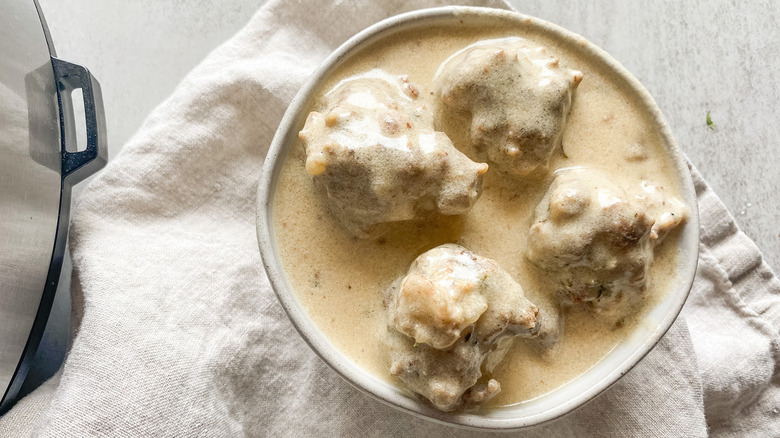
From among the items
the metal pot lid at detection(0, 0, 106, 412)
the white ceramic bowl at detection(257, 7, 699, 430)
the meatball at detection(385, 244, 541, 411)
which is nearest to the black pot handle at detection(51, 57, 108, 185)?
the metal pot lid at detection(0, 0, 106, 412)

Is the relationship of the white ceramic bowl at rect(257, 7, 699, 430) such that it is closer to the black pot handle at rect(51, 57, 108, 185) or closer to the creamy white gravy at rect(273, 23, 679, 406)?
the creamy white gravy at rect(273, 23, 679, 406)

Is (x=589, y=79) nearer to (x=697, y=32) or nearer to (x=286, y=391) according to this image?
(x=697, y=32)

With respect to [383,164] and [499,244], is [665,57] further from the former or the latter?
[383,164]

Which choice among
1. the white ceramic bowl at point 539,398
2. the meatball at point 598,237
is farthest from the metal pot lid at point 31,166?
the meatball at point 598,237

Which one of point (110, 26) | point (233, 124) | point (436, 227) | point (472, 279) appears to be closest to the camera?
point (472, 279)

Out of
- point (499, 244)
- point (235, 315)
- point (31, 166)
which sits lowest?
point (235, 315)

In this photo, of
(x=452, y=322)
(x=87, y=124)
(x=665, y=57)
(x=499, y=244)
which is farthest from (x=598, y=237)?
(x=87, y=124)

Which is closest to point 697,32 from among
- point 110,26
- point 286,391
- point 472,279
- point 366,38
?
point 366,38
